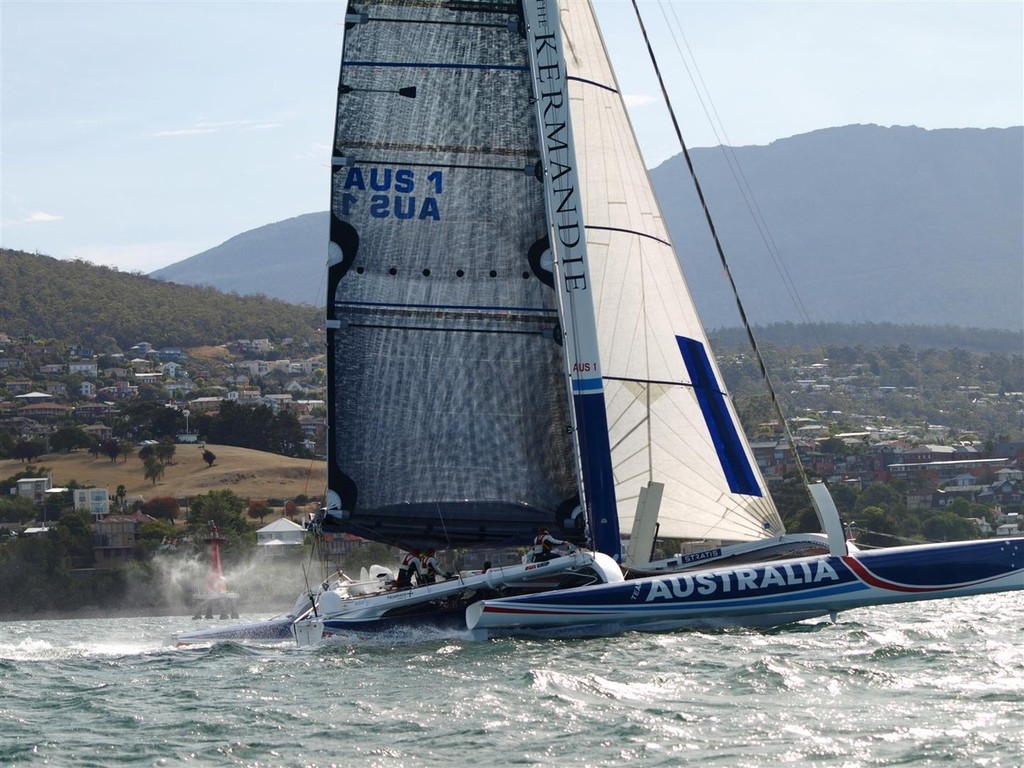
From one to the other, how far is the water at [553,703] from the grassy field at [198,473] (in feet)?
198

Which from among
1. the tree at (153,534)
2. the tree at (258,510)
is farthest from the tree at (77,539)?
the tree at (258,510)

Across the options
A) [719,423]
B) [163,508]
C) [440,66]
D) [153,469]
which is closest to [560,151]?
[440,66]

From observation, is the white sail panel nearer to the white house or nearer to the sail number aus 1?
the sail number aus 1

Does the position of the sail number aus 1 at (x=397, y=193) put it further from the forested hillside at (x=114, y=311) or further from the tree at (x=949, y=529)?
the forested hillside at (x=114, y=311)

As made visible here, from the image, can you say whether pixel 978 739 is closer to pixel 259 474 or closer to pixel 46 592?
pixel 46 592

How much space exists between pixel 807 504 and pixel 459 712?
4374 cm

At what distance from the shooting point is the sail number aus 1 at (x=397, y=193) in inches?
888

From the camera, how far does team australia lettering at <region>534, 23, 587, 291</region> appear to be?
22734 millimetres

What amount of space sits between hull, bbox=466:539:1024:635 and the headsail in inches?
89.6

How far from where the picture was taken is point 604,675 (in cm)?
1717

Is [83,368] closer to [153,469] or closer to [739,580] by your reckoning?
[153,469]

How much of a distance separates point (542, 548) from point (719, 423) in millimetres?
4879

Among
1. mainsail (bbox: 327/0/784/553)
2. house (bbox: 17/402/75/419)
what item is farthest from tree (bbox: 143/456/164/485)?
A: mainsail (bbox: 327/0/784/553)

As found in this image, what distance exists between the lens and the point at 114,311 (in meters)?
164
